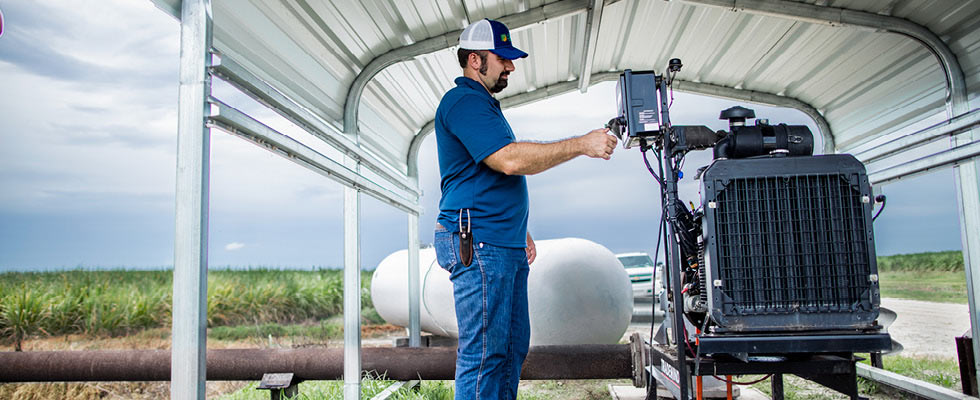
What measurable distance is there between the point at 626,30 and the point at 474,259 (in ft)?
10.9

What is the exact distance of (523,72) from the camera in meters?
5.17

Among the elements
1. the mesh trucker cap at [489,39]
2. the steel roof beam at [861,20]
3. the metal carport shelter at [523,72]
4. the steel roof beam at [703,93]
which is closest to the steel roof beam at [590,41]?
the metal carport shelter at [523,72]

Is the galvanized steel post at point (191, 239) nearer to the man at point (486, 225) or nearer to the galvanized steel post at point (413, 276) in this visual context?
the man at point (486, 225)

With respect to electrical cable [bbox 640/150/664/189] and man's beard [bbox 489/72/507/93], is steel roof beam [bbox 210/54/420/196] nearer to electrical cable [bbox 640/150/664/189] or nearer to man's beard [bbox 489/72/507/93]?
man's beard [bbox 489/72/507/93]

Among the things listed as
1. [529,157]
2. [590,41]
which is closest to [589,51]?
[590,41]

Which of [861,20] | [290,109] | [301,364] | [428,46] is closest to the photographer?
[290,109]

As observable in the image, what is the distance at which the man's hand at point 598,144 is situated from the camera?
82.0 inches

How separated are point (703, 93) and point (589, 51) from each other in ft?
5.01

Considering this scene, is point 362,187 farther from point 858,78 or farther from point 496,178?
point 858,78

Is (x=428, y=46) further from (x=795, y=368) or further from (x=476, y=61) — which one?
(x=795, y=368)

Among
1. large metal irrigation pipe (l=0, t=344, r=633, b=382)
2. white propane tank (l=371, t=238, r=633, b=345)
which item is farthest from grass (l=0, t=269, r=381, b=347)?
white propane tank (l=371, t=238, r=633, b=345)

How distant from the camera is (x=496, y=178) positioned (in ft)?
7.25

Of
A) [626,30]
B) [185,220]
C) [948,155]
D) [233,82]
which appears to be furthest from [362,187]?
[948,155]

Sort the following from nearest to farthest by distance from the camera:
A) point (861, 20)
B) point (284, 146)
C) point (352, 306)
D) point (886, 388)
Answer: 1. point (284, 146)
2. point (352, 306)
3. point (861, 20)
4. point (886, 388)
